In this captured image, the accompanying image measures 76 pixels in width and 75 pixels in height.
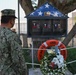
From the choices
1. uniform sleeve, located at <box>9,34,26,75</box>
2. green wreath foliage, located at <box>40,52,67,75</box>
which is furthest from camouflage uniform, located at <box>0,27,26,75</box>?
green wreath foliage, located at <box>40,52,67,75</box>

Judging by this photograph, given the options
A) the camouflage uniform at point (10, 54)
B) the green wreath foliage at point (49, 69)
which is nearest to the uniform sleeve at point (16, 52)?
the camouflage uniform at point (10, 54)

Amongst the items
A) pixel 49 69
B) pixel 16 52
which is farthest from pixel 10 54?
pixel 49 69

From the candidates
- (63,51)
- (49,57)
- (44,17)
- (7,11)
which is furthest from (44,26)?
(7,11)

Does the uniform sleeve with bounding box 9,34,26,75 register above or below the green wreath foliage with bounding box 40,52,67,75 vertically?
above

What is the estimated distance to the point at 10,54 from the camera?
10.9 ft

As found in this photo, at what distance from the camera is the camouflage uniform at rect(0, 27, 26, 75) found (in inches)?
128

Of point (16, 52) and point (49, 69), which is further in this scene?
point (49, 69)

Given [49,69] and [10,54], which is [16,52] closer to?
[10,54]

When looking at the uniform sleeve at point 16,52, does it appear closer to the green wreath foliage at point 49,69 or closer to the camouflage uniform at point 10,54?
the camouflage uniform at point 10,54

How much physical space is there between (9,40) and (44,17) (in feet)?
16.5

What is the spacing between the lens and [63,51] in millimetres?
7793

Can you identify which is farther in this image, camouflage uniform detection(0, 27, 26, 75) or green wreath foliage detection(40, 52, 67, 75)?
green wreath foliage detection(40, 52, 67, 75)

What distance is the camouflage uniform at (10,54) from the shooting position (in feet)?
10.7

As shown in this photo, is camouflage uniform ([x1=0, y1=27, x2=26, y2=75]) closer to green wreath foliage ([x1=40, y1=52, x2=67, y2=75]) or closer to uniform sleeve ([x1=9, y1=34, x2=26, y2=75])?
uniform sleeve ([x1=9, y1=34, x2=26, y2=75])
